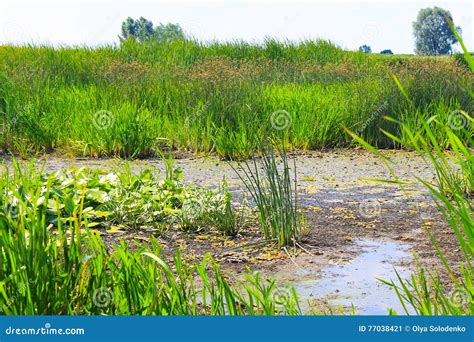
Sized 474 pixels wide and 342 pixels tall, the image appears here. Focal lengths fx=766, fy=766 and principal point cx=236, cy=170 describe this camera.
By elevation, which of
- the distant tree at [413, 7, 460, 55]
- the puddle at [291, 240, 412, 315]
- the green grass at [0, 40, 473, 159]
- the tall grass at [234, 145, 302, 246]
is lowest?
the puddle at [291, 240, 412, 315]

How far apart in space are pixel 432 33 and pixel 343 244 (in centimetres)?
6552

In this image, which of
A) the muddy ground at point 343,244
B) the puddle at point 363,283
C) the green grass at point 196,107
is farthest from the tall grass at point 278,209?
the green grass at point 196,107

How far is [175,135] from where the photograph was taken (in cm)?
940

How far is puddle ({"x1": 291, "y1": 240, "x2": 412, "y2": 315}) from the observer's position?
372 centimetres

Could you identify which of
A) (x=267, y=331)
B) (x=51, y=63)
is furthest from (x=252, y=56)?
(x=267, y=331)

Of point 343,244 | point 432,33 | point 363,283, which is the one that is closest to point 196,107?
point 343,244

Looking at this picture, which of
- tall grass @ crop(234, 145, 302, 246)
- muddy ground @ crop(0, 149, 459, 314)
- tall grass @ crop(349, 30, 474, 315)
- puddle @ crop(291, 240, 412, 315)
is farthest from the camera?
tall grass @ crop(234, 145, 302, 246)

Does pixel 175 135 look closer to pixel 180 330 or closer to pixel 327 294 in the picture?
pixel 327 294

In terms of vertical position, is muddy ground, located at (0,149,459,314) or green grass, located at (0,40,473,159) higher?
green grass, located at (0,40,473,159)

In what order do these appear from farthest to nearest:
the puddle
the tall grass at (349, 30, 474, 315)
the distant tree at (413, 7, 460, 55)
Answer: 1. the distant tree at (413, 7, 460, 55)
2. the puddle
3. the tall grass at (349, 30, 474, 315)

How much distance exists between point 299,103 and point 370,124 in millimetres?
953

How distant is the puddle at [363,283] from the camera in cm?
372

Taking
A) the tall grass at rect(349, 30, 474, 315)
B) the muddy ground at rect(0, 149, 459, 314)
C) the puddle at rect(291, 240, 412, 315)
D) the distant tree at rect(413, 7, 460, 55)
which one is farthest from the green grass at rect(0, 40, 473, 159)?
the distant tree at rect(413, 7, 460, 55)

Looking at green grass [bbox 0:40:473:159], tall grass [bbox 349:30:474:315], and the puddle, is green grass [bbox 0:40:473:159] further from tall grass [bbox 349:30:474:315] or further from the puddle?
tall grass [bbox 349:30:474:315]
